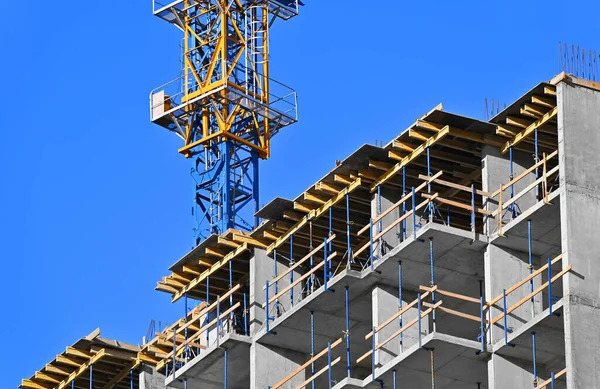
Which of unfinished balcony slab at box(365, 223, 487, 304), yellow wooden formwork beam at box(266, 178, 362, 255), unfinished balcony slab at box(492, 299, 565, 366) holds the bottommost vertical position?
unfinished balcony slab at box(492, 299, 565, 366)

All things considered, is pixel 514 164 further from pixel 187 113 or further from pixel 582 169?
pixel 187 113

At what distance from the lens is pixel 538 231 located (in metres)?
64.2

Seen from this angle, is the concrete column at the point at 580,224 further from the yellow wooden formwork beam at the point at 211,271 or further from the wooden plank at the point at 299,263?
the yellow wooden formwork beam at the point at 211,271

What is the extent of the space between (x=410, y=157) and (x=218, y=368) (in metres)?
10.3

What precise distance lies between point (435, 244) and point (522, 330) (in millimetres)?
4820

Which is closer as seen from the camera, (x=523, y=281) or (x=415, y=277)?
(x=523, y=281)

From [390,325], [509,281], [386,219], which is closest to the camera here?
[509,281]

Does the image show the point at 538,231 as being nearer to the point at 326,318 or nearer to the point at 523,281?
the point at 523,281

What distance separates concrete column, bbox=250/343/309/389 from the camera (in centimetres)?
7169

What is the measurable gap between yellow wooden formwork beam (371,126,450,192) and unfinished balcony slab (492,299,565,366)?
21.4 feet

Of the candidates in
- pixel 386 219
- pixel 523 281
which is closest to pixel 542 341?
pixel 523 281

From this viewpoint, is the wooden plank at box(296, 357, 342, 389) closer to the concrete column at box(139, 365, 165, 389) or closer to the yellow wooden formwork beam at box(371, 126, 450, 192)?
the yellow wooden formwork beam at box(371, 126, 450, 192)

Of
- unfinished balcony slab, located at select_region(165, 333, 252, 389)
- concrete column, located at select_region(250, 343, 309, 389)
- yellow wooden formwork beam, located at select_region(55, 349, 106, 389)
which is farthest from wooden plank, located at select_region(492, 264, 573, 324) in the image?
yellow wooden formwork beam, located at select_region(55, 349, 106, 389)

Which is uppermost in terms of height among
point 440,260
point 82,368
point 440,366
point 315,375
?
point 82,368
